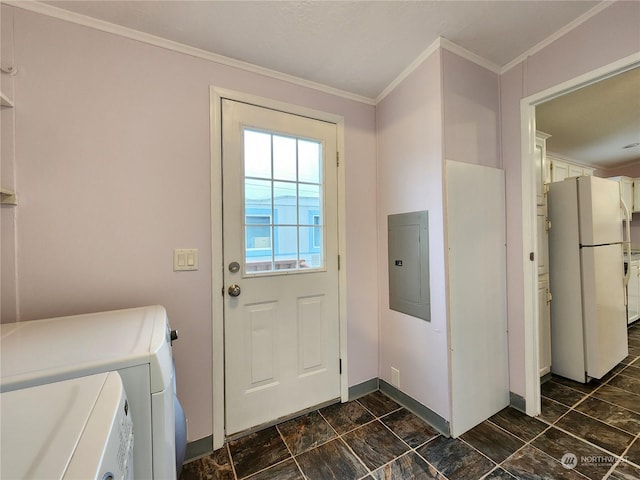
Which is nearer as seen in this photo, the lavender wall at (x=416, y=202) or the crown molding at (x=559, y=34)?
the crown molding at (x=559, y=34)

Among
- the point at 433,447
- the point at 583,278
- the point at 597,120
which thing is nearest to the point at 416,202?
the point at 433,447

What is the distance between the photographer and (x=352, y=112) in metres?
2.08

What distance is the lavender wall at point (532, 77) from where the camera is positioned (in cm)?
135

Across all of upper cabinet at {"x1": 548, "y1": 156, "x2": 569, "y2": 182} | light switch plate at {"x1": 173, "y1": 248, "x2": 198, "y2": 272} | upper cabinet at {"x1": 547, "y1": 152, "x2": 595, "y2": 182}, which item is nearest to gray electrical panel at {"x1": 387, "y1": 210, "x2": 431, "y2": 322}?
light switch plate at {"x1": 173, "y1": 248, "x2": 198, "y2": 272}

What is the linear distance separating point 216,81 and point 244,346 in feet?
5.29

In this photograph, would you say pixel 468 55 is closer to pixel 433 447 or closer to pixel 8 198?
pixel 433 447

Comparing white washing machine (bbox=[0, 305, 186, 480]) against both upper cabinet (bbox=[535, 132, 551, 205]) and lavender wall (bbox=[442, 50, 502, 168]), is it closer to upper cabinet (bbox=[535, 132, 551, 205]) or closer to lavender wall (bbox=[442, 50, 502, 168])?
lavender wall (bbox=[442, 50, 502, 168])

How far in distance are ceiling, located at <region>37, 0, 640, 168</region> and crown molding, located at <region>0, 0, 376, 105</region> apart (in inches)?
0.8

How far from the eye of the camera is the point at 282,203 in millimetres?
1823

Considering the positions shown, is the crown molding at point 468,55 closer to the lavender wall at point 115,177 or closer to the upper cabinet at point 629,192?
the lavender wall at point 115,177

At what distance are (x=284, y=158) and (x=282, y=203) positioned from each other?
304 millimetres

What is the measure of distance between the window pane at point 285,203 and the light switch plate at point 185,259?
0.53 m

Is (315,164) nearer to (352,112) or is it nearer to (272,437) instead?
(352,112)

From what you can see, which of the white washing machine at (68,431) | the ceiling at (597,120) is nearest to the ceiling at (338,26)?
the ceiling at (597,120)
